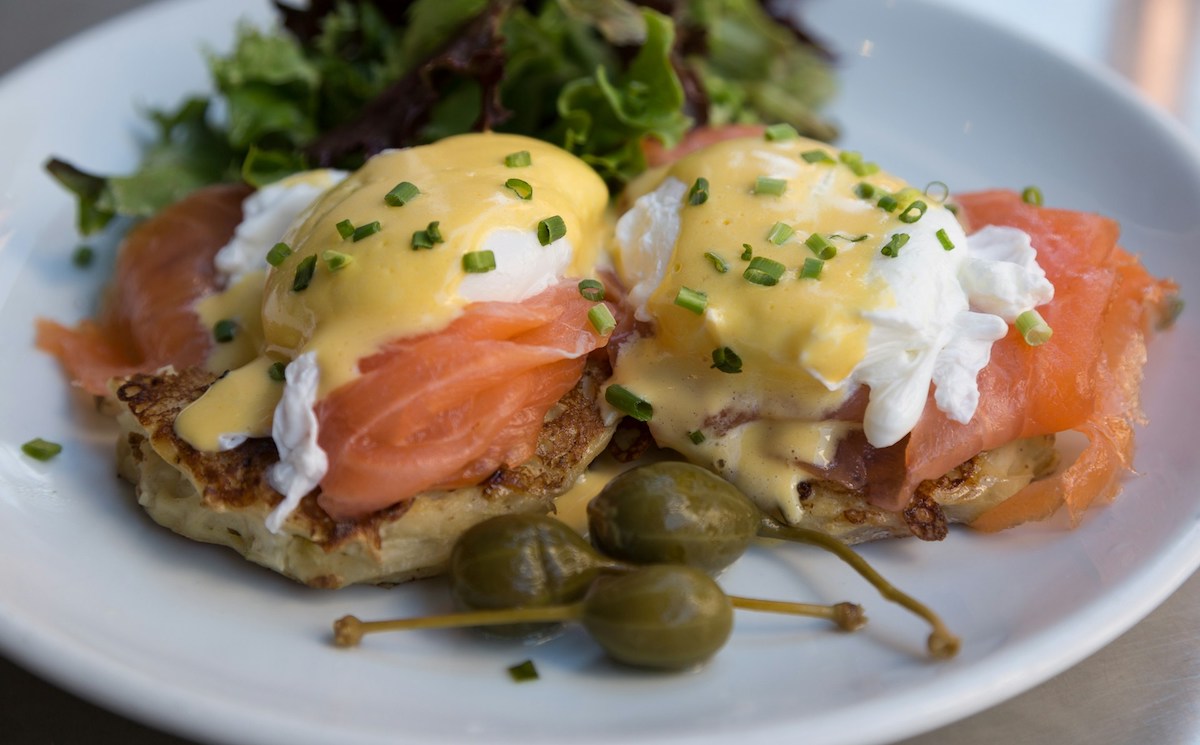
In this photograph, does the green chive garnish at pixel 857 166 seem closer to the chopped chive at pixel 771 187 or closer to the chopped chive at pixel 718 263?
the chopped chive at pixel 771 187

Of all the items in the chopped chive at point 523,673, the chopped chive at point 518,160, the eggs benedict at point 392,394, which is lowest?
the chopped chive at point 523,673

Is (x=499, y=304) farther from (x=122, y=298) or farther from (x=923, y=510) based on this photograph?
(x=122, y=298)

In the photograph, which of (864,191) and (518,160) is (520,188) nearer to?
(518,160)

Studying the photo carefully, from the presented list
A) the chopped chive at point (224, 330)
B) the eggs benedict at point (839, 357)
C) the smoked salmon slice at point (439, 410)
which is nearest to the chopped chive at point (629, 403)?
the eggs benedict at point (839, 357)

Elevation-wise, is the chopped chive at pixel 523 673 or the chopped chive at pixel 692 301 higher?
the chopped chive at pixel 692 301

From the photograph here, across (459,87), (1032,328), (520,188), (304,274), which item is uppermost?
(1032,328)

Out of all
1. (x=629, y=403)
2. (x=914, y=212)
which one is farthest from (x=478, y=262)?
(x=914, y=212)

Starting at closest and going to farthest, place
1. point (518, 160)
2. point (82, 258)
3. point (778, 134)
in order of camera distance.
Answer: point (518, 160) < point (778, 134) < point (82, 258)
